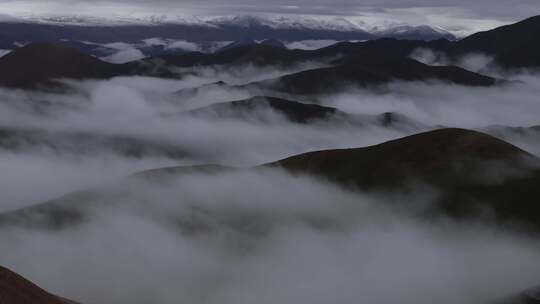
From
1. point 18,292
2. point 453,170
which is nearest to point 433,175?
point 453,170

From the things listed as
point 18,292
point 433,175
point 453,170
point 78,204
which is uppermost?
point 453,170

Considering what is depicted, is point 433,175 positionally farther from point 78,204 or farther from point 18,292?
point 18,292

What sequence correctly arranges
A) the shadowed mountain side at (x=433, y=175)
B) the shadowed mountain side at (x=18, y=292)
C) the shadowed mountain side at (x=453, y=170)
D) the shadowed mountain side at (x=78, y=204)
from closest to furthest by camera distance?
the shadowed mountain side at (x=18, y=292)
the shadowed mountain side at (x=453, y=170)
the shadowed mountain side at (x=433, y=175)
the shadowed mountain side at (x=78, y=204)

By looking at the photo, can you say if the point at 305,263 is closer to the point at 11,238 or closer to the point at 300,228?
the point at 300,228

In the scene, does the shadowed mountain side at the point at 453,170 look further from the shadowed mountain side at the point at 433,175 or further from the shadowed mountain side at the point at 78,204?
the shadowed mountain side at the point at 78,204

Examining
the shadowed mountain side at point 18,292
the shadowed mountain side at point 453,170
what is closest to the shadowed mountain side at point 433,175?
the shadowed mountain side at point 453,170
